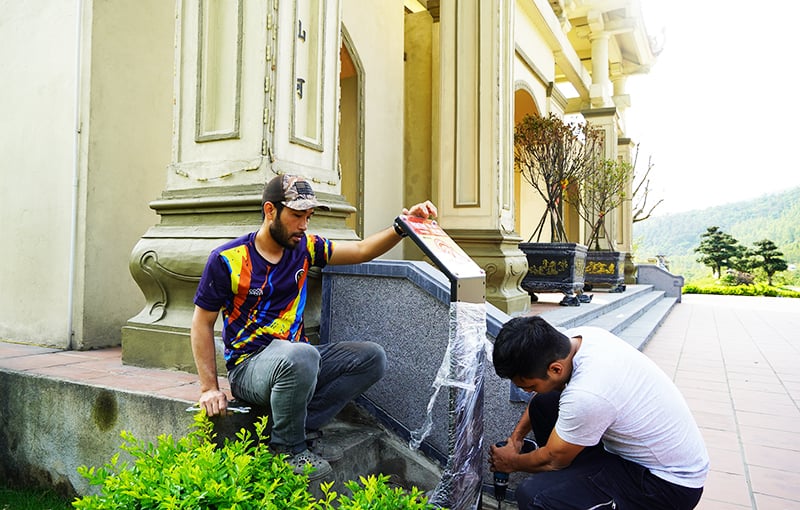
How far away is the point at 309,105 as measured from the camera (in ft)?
11.9

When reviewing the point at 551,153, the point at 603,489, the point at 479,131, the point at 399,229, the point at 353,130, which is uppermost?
the point at 353,130

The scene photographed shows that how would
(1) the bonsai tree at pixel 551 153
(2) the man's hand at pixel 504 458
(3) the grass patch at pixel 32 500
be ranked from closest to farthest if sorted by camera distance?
1. (2) the man's hand at pixel 504 458
2. (3) the grass patch at pixel 32 500
3. (1) the bonsai tree at pixel 551 153

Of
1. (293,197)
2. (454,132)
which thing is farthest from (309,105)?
(454,132)

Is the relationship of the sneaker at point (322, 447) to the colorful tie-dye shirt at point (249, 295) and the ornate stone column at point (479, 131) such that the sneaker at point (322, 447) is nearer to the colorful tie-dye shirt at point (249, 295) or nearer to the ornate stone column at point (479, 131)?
the colorful tie-dye shirt at point (249, 295)

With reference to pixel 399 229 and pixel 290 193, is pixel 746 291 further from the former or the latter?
pixel 290 193

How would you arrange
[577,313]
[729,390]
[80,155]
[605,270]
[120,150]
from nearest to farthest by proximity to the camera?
[80,155]
[120,150]
[729,390]
[577,313]
[605,270]

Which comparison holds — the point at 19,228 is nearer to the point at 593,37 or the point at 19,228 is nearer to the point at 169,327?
the point at 169,327

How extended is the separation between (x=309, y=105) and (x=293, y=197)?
4.19 ft

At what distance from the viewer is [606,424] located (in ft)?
7.14

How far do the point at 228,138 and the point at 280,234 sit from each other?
116cm

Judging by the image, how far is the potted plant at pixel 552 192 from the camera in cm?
744

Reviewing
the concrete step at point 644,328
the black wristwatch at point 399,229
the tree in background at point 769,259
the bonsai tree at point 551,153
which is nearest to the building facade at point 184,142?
the black wristwatch at point 399,229

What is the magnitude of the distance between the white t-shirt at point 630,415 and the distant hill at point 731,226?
47284 millimetres

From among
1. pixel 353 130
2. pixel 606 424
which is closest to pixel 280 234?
pixel 606 424
